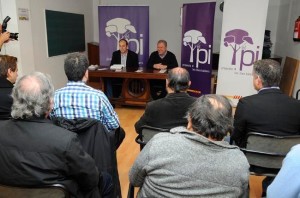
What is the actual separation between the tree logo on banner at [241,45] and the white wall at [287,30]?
839 millimetres

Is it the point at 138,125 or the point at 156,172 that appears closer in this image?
the point at 156,172

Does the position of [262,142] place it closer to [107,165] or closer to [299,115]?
[299,115]

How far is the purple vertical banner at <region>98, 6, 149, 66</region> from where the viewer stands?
5895mm

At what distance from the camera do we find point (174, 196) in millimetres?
1142

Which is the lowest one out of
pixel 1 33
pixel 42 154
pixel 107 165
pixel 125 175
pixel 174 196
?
pixel 125 175

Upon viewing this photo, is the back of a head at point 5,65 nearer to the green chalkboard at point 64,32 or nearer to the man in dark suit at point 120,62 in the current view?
the man in dark suit at point 120,62

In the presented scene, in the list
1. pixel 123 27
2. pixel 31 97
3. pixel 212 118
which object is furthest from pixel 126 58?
pixel 212 118

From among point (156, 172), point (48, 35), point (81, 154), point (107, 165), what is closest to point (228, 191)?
point (156, 172)

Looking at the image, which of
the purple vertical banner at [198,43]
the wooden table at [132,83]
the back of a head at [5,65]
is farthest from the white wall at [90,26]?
the back of a head at [5,65]

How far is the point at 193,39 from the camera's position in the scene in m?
5.19

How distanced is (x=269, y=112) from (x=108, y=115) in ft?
3.91

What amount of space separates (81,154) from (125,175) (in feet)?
4.92

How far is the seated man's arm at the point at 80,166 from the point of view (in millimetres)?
1295

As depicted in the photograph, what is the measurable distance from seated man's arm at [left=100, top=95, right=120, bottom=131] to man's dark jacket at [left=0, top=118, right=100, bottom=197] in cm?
69
